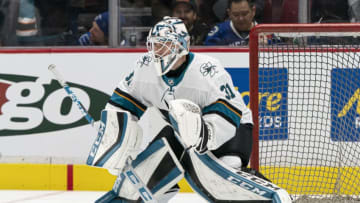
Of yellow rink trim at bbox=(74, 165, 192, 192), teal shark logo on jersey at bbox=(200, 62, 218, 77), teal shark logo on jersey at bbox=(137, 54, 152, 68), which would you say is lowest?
yellow rink trim at bbox=(74, 165, 192, 192)

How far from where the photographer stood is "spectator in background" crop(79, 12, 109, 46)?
4.51 metres

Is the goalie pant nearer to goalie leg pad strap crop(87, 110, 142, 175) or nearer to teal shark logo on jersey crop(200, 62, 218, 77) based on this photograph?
goalie leg pad strap crop(87, 110, 142, 175)

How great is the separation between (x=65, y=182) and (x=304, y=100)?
4.67ft

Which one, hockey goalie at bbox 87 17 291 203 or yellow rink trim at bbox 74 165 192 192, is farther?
yellow rink trim at bbox 74 165 192 192

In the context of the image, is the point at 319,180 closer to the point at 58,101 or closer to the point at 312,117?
the point at 312,117

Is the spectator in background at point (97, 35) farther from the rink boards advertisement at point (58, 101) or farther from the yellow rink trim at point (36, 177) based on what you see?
the yellow rink trim at point (36, 177)

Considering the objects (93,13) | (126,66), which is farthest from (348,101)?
(93,13)

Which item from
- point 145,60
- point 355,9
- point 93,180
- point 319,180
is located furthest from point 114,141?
point 355,9

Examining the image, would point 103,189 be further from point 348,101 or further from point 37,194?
point 348,101

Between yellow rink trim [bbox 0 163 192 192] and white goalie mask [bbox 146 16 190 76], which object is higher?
white goalie mask [bbox 146 16 190 76]

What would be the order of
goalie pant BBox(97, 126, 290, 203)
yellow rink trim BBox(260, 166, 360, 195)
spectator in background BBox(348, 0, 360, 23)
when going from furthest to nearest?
spectator in background BBox(348, 0, 360, 23)
yellow rink trim BBox(260, 166, 360, 195)
goalie pant BBox(97, 126, 290, 203)

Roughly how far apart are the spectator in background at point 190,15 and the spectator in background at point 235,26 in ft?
0.21

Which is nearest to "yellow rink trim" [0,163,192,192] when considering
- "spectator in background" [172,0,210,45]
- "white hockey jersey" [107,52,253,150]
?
"spectator in background" [172,0,210,45]

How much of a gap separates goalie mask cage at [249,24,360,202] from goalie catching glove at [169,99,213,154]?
109 cm
